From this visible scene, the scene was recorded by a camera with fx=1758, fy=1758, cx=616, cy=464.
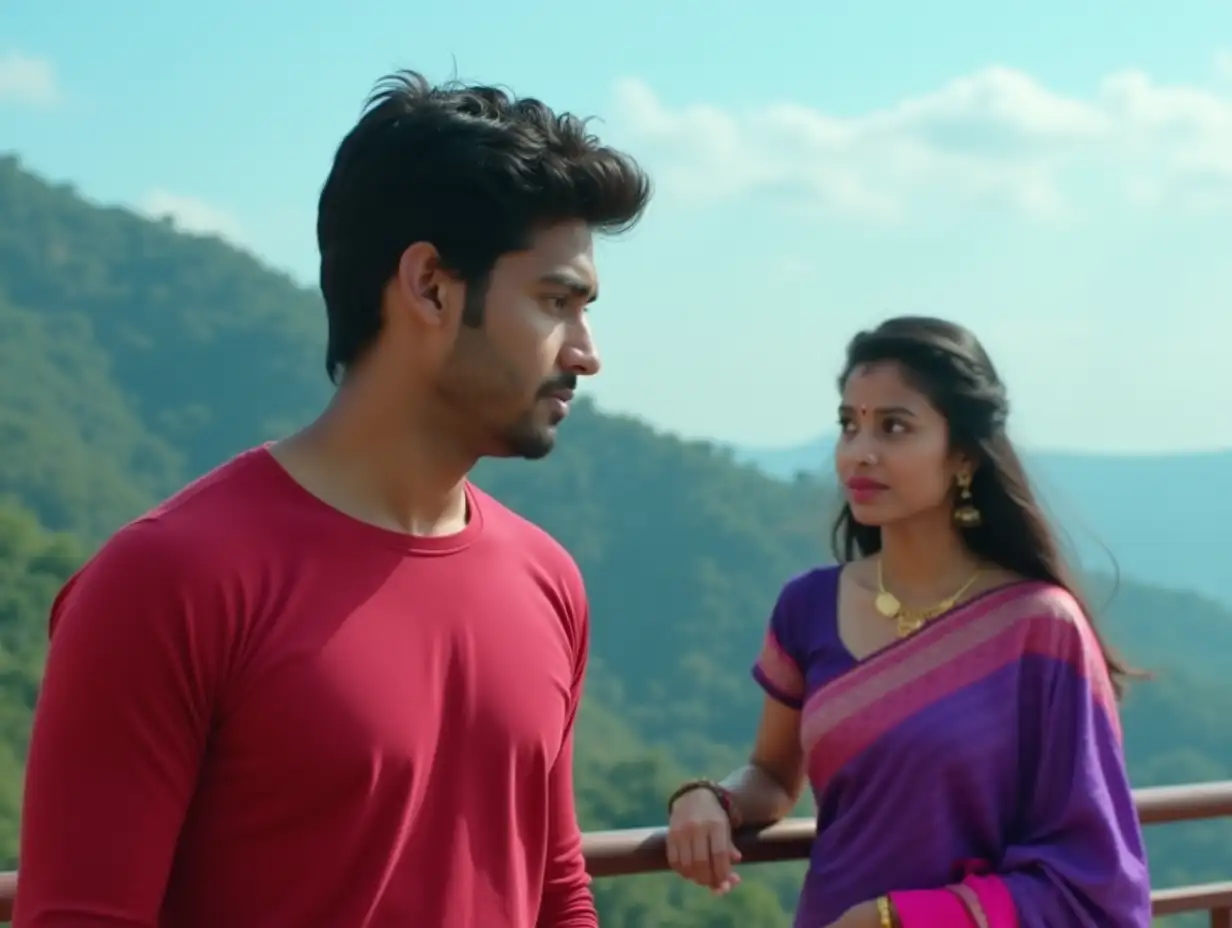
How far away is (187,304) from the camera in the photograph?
2445 inches

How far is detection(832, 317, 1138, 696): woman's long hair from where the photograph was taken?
2.26 metres

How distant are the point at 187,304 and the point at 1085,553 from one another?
6205cm

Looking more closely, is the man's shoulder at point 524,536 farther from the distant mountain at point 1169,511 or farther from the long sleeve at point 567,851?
the distant mountain at point 1169,511

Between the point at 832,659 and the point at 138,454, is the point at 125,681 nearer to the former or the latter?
the point at 832,659

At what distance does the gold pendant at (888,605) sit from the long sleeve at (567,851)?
606 millimetres

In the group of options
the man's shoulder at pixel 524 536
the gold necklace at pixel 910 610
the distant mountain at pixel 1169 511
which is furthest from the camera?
the distant mountain at pixel 1169 511

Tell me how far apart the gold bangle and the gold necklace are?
0.35 meters

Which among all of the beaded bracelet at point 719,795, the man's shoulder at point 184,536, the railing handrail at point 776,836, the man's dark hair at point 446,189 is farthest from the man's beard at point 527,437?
the beaded bracelet at point 719,795

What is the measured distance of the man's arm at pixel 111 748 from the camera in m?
1.32

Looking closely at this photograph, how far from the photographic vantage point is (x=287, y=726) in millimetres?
1387

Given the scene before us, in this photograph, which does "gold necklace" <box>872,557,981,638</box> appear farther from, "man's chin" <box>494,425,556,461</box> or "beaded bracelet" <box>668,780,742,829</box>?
"man's chin" <box>494,425,556,461</box>

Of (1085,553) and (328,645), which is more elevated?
(1085,553)

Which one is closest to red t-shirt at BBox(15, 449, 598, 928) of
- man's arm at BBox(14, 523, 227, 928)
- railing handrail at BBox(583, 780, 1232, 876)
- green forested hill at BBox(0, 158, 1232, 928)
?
man's arm at BBox(14, 523, 227, 928)

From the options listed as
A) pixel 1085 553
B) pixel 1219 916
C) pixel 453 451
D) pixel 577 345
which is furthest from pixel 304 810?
pixel 1219 916
